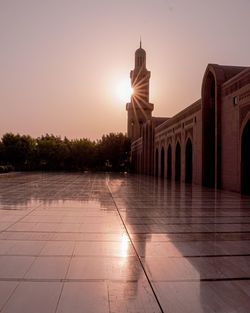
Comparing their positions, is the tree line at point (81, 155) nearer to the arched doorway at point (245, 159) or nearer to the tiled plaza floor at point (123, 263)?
the arched doorway at point (245, 159)

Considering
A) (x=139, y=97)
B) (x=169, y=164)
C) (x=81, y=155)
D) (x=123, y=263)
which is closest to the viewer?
(x=123, y=263)

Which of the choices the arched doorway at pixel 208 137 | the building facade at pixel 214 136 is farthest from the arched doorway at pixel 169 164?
the arched doorway at pixel 208 137

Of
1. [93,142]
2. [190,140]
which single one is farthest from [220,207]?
[93,142]

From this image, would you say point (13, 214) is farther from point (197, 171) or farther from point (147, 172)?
point (147, 172)

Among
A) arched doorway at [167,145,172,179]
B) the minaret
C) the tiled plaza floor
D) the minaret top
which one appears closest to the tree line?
the minaret

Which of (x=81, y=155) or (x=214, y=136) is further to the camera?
(x=81, y=155)

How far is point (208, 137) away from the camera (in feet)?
70.6

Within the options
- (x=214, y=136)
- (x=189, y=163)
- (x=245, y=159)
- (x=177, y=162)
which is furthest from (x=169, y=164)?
(x=245, y=159)

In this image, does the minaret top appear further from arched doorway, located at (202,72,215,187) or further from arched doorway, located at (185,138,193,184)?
arched doorway, located at (202,72,215,187)

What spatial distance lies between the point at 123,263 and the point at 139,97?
57.9m

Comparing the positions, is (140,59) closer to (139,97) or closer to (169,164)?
(139,97)

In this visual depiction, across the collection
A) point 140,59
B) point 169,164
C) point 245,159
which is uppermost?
point 140,59

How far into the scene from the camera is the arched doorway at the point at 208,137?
70.5ft

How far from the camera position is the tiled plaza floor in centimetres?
363
